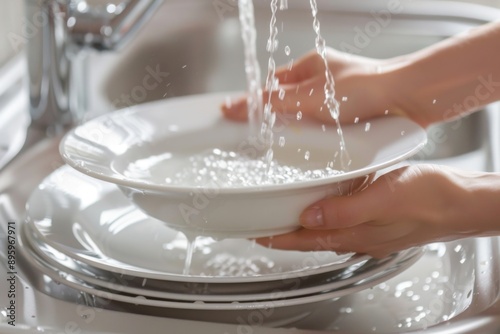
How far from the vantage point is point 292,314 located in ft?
2.05

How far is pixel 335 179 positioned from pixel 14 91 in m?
0.63

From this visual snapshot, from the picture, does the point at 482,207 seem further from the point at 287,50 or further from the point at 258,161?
the point at 287,50

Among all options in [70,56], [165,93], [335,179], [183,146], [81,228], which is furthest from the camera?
[165,93]

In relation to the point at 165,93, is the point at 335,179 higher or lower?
higher

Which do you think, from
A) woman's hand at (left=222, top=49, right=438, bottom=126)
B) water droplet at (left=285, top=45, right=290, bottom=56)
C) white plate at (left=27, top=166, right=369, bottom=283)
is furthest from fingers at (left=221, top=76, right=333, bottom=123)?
water droplet at (left=285, top=45, right=290, bottom=56)

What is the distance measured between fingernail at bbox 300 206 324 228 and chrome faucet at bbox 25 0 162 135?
1.38 feet

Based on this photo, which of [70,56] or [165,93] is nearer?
[70,56]

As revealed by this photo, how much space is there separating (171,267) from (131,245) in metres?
0.05

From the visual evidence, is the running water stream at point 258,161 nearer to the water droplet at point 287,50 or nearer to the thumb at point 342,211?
the thumb at point 342,211

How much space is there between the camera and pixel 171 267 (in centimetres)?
65

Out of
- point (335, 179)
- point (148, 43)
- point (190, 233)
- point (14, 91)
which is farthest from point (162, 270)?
point (148, 43)

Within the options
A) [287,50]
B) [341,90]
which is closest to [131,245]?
[341,90]

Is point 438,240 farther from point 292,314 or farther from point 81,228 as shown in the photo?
point 81,228

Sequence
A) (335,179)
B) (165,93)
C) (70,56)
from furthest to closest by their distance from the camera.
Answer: (165,93), (70,56), (335,179)
